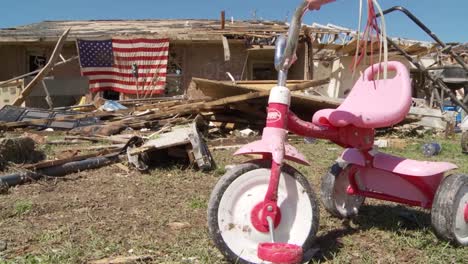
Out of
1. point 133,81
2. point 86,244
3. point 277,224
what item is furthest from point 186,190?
point 133,81

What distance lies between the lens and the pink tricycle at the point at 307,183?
2.43 metres

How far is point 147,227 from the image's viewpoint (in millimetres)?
3281

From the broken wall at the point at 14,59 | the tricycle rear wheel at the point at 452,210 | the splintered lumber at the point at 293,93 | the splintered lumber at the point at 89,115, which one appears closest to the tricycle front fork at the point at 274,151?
the tricycle rear wheel at the point at 452,210

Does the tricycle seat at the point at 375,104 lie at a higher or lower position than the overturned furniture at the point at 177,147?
higher

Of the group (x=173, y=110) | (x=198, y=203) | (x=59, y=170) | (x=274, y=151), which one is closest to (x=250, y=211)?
(x=274, y=151)

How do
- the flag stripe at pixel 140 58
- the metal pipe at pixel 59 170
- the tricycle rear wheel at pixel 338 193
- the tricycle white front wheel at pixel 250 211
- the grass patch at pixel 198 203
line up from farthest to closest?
the flag stripe at pixel 140 58 → the metal pipe at pixel 59 170 → the grass patch at pixel 198 203 → the tricycle rear wheel at pixel 338 193 → the tricycle white front wheel at pixel 250 211

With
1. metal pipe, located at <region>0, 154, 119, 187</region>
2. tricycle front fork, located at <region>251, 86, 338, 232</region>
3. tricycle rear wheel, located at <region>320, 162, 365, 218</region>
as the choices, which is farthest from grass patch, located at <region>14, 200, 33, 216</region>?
tricycle rear wheel, located at <region>320, 162, 365, 218</region>

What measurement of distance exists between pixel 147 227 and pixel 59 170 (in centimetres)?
226

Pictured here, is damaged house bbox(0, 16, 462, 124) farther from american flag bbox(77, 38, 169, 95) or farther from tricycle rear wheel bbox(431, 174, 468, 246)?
tricycle rear wheel bbox(431, 174, 468, 246)

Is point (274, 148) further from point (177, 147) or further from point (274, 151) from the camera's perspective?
point (177, 147)

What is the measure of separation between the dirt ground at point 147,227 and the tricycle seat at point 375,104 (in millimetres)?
811

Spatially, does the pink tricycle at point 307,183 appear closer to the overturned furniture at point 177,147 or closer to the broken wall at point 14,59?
the overturned furniture at point 177,147

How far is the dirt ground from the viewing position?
8.96ft

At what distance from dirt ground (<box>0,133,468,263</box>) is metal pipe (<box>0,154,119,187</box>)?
101 millimetres
